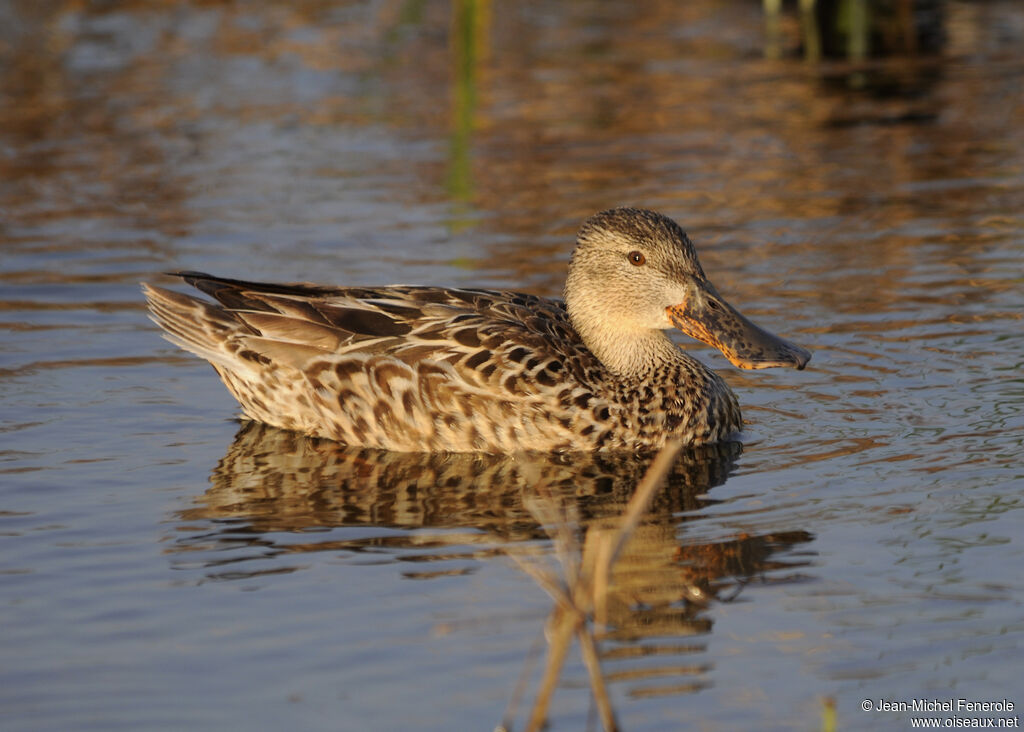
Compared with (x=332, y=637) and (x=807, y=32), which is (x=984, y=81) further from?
(x=332, y=637)

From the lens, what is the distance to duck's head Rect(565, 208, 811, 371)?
8.38 meters

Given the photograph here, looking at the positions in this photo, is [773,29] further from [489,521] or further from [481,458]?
[489,521]

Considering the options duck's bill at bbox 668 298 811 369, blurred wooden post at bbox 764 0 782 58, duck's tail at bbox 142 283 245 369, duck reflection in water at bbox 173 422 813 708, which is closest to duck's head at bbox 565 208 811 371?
duck's bill at bbox 668 298 811 369

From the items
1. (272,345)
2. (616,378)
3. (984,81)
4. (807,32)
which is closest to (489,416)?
(616,378)

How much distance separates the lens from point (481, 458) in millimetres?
8273

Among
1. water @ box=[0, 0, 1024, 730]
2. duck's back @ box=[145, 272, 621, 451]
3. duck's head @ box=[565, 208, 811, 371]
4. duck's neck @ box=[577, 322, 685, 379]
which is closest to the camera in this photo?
water @ box=[0, 0, 1024, 730]

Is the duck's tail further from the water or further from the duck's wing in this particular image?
the water

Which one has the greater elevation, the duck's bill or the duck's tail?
the duck's tail

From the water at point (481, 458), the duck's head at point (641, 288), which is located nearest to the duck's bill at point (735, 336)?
the duck's head at point (641, 288)

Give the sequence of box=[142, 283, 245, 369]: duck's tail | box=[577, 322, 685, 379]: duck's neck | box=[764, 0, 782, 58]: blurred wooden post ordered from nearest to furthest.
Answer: box=[577, 322, 685, 379]: duck's neck < box=[142, 283, 245, 369]: duck's tail < box=[764, 0, 782, 58]: blurred wooden post

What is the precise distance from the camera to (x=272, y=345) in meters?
8.66

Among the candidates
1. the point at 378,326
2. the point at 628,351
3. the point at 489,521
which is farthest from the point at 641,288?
the point at 489,521

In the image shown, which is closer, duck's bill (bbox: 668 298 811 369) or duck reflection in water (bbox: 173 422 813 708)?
duck reflection in water (bbox: 173 422 813 708)

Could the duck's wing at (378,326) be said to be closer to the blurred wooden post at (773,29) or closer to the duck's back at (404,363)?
the duck's back at (404,363)
